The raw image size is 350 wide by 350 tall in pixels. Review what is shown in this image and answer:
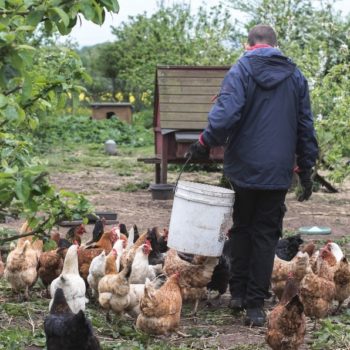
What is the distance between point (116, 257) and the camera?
6.46 m

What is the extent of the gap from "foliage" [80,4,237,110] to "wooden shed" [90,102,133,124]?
1.20m

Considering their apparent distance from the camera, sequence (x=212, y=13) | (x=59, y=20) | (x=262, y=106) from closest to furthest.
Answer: (x=59, y=20) → (x=262, y=106) → (x=212, y=13)

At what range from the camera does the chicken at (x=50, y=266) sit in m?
6.86

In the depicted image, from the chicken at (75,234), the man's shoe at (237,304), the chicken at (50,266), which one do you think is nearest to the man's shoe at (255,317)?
the man's shoe at (237,304)

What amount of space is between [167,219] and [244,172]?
5.16 m

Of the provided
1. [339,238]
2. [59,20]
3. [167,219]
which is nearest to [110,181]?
[167,219]

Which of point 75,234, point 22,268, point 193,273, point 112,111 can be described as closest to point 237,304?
point 193,273

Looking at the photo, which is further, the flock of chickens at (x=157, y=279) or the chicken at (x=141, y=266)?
the chicken at (x=141, y=266)

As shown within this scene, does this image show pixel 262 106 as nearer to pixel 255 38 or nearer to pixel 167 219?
pixel 255 38

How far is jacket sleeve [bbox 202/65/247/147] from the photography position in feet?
19.6

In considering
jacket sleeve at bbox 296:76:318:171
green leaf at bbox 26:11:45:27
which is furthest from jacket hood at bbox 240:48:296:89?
green leaf at bbox 26:11:45:27

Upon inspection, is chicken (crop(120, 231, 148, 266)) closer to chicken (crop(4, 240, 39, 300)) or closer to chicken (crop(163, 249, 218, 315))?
chicken (crop(163, 249, 218, 315))

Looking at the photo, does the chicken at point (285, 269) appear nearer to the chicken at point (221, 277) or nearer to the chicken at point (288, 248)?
the chicken at point (288, 248)

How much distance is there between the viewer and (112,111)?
28.5 m
